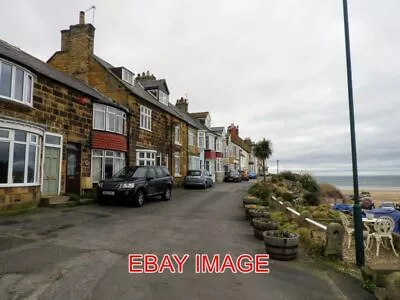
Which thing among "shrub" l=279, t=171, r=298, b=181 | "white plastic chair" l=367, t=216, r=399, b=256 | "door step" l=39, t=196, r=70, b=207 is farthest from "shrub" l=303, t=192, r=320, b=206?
"door step" l=39, t=196, r=70, b=207

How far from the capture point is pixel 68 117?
53.9ft

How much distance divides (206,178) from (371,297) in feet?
80.9

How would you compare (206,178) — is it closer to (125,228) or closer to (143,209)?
(143,209)

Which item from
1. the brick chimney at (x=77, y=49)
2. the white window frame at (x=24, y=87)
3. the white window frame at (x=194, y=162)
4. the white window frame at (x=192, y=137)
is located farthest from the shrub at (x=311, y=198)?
the white window frame at (x=24, y=87)

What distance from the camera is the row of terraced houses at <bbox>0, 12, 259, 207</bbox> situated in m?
12.5

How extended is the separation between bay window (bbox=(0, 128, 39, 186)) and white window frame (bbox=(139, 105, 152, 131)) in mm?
10526

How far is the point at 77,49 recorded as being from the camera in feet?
73.5

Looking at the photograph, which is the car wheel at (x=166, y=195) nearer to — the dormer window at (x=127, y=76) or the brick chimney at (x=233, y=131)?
the dormer window at (x=127, y=76)

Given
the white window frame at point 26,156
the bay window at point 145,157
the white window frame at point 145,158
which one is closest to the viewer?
the white window frame at point 26,156

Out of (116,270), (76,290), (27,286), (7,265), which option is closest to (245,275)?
(116,270)

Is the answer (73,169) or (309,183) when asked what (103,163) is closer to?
(73,169)

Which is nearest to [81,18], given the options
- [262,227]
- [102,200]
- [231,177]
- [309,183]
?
[102,200]

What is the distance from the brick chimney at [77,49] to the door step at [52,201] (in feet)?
34.9

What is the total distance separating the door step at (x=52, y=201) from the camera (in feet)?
45.5
